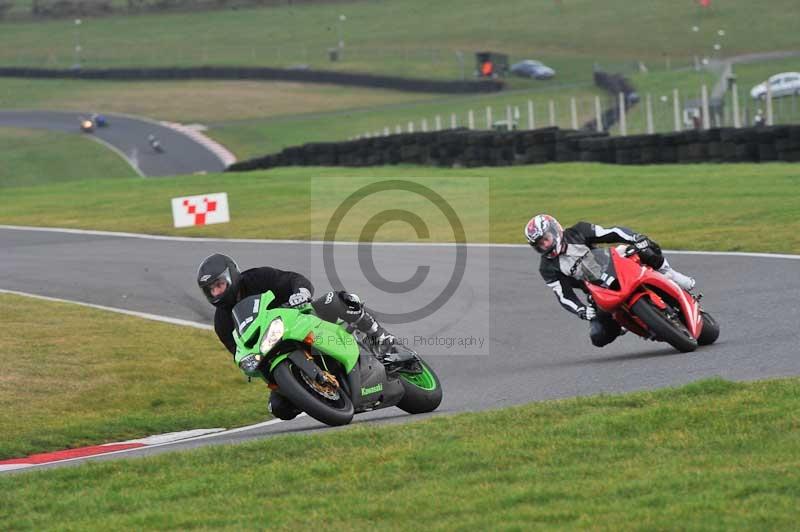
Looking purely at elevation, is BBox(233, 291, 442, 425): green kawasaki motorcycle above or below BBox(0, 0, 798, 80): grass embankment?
below

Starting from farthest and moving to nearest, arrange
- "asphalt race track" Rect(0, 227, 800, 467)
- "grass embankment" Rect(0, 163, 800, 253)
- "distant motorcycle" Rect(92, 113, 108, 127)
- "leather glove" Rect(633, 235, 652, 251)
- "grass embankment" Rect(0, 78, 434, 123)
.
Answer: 1. "grass embankment" Rect(0, 78, 434, 123)
2. "distant motorcycle" Rect(92, 113, 108, 127)
3. "grass embankment" Rect(0, 163, 800, 253)
4. "leather glove" Rect(633, 235, 652, 251)
5. "asphalt race track" Rect(0, 227, 800, 467)

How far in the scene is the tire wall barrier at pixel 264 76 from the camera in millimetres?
69312

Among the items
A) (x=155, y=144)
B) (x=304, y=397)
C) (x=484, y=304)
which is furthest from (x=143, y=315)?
(x=155, y=144)

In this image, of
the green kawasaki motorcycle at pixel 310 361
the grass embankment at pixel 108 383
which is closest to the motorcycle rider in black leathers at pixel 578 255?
the green kawasaki motorcycle at pixel 310 361

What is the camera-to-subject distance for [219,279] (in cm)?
981

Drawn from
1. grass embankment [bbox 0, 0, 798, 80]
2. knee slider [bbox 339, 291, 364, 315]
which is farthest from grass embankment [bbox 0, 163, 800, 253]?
grass embankment [bbox 0, 0, 798, 80]

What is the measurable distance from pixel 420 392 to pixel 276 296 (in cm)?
140

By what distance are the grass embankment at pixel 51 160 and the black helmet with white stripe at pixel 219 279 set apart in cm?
4411

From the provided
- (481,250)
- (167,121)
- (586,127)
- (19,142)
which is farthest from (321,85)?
(481,250)

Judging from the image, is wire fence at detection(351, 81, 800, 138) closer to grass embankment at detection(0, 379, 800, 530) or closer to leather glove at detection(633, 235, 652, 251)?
leather glove at detection(633, 235, 652, 251)

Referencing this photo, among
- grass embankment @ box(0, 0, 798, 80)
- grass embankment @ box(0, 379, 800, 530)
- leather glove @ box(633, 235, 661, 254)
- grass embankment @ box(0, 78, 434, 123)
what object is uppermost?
grass embankment @ box(0, 0, 798, 80)

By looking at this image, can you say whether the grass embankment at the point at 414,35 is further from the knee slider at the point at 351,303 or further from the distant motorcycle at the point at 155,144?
the knee slider at the point at 351,303

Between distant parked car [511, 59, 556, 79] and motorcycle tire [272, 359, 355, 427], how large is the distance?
64.1 meters

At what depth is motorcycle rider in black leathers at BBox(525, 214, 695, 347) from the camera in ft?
39.6
